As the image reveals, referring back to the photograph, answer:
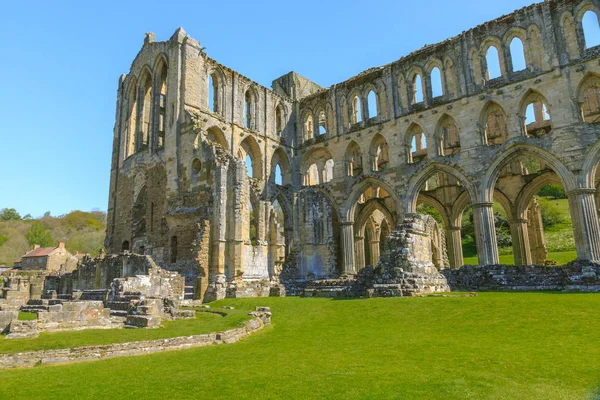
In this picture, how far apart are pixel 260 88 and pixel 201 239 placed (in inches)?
482

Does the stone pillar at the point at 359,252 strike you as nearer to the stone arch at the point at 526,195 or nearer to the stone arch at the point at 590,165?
the stone arch at the point at 526,195

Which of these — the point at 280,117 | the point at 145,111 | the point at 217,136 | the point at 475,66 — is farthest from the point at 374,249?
the point at 145,111

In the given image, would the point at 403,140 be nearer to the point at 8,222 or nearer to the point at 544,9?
the point at 544,9

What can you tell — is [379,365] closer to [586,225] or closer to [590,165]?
[586,225]

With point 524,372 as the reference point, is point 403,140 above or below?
above

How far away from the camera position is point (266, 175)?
Answer: 26.6 meters

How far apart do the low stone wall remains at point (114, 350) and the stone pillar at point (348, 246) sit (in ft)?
54.8

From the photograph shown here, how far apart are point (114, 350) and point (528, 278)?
47.3ft

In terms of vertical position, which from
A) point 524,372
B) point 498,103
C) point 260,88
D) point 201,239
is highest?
point 260,88

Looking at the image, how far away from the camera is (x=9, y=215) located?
261ft

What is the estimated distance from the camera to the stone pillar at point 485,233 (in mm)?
20500

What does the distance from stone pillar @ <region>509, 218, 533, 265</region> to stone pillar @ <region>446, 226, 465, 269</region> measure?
2.78m

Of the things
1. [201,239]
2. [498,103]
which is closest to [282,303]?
[201,239]

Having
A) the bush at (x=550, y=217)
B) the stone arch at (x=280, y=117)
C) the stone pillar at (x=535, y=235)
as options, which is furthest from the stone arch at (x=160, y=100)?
the bush at (x=550, y=217)
